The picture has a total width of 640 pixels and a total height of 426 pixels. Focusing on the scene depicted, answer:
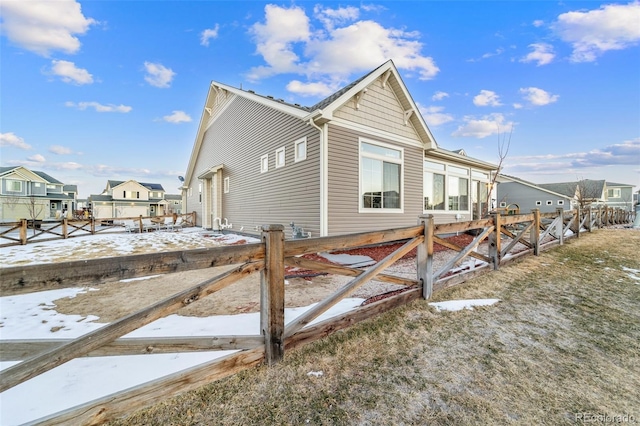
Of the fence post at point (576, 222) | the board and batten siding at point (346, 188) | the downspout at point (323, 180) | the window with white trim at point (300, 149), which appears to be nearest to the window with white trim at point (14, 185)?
the window with white trim at point (300, 149)

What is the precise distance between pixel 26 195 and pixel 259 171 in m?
35.7

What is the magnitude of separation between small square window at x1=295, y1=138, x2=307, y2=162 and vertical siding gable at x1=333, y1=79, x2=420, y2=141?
1333 millimetres

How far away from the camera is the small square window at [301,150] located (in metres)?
7.99

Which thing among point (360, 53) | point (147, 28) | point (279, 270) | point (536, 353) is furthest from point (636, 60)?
point (147, 28)

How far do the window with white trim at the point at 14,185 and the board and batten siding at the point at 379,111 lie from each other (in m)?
40.4

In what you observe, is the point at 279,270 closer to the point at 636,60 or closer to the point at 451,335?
the point at 451,335

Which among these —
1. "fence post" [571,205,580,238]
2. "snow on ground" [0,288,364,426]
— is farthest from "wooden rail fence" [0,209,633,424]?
"fence post" [571,205,580,238]

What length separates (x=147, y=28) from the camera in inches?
404

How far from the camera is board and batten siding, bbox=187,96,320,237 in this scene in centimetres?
790

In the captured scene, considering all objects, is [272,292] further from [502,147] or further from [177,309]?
[502,147]

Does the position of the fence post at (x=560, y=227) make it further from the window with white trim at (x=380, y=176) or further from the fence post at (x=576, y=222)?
the window with white trim at (x=380, y=176)

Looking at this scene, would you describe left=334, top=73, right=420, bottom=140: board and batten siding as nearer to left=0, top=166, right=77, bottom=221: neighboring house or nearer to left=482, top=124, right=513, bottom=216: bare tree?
left=482, top=124, right=513, bottom=216: bare tree

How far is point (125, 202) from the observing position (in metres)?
37.7

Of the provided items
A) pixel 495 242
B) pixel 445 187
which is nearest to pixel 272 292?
A: pixel 495 242
